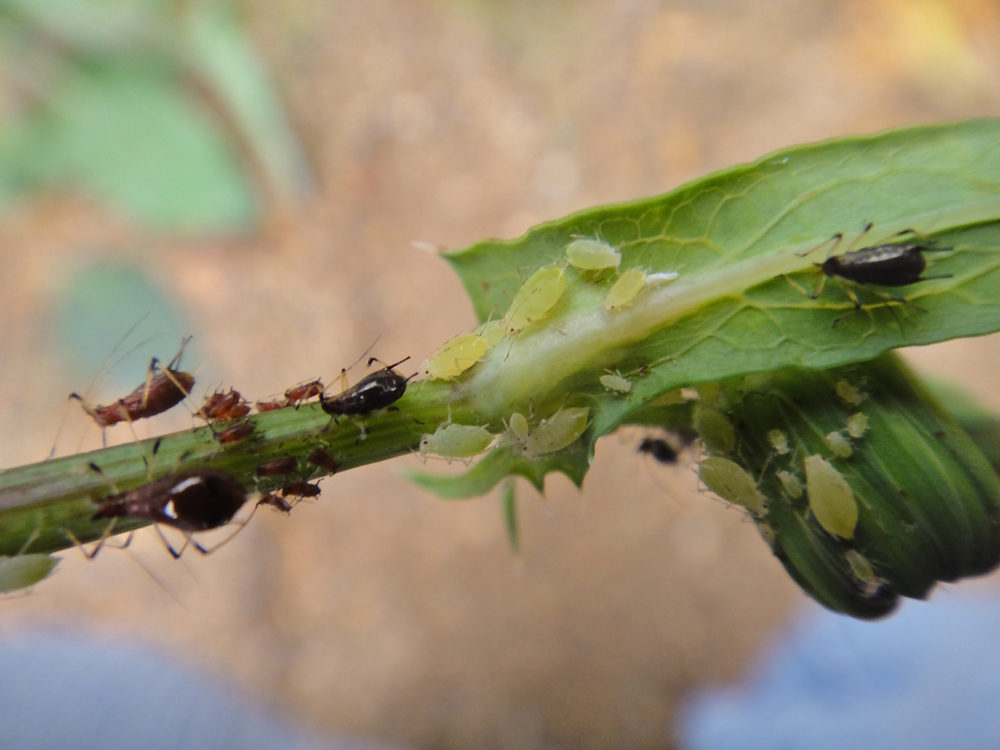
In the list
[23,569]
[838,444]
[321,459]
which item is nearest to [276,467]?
[321,459]

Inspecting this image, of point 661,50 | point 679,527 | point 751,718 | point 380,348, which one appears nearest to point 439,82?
point 661,50

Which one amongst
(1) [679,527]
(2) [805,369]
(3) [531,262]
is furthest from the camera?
Result: (1) [679,527]

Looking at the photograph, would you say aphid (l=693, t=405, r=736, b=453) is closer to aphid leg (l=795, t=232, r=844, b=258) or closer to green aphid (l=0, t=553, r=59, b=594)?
aphid leg (l=795, t=232, r=844, b=258)

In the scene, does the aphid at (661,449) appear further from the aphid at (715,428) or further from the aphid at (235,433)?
the aphid at (235,433)

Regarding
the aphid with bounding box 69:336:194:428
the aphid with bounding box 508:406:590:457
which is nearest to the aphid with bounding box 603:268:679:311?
the aphid with bounding box 508:406:590:457

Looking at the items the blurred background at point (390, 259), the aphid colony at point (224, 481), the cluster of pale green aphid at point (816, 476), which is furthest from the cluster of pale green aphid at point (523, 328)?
the blurred background at point (390, 259)

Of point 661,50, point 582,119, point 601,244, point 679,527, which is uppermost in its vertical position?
point 661,50

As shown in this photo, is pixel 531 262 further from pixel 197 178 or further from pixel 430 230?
pixel 197 178
